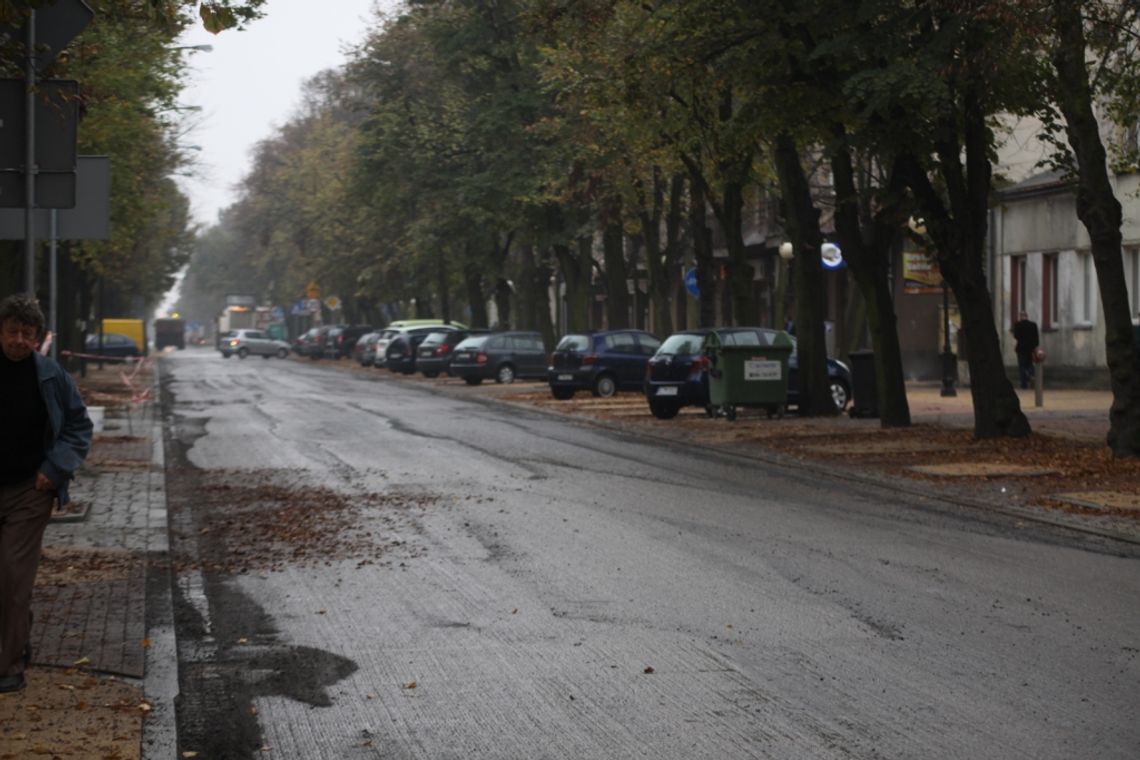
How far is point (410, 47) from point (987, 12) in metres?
40.3

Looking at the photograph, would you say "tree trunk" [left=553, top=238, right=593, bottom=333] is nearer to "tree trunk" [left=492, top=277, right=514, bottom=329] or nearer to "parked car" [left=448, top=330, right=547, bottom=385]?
"parked car" [left=448, top=330, right=547, bottom=385]

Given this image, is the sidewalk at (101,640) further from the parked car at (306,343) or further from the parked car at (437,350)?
the parked car at (306,343)

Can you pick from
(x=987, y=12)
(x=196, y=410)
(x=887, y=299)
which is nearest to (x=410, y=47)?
(x=196, y=410)

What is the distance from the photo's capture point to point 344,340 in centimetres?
8738

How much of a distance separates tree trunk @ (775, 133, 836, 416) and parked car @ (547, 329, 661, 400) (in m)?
9.81

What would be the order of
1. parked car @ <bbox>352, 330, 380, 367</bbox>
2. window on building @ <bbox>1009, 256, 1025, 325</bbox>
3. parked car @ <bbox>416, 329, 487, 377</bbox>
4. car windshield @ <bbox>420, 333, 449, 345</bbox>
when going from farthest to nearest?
1. parked car @ <bbox>352, 330, 380, 367</bbox>
2. car windshield @ <bbox>420, 333, 449, 345</bbox>
3. parked car @ <bbox>416, 329, 487, 377</bbox>
4. window on building @ <bbox>1009, 256, 1025, 325</bbox>

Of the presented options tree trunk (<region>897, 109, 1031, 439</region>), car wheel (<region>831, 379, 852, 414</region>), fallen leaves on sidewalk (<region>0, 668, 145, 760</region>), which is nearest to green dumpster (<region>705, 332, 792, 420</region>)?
car wheel (<region>831, 379, 852, 414</region>)

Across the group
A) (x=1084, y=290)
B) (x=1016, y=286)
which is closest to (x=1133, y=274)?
Result: (x=1084, y=290)

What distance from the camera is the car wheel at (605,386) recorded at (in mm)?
40656

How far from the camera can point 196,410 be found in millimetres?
35781

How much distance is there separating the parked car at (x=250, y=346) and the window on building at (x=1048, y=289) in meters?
65.2

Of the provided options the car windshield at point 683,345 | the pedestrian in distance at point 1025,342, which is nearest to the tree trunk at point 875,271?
the car windshield at point 683,345

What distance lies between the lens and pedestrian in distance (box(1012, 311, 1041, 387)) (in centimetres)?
3984

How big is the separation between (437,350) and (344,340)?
104 feet
